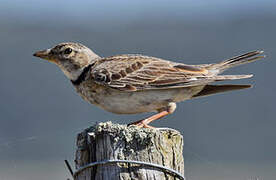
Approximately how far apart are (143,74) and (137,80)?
180 millimetres

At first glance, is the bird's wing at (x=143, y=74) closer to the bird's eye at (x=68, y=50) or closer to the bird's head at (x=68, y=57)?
the bird's head at (x=68, y=57)

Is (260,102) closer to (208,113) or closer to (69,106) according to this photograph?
(208,113)

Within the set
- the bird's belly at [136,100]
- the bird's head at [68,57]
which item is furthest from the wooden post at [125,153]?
the bird's head at [68,57]

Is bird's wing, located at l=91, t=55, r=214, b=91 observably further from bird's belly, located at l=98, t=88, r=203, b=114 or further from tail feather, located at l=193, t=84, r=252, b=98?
tail feather, located at l=193, t=84, r=252, b=98

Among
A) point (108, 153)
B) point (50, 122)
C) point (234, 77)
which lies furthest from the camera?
point (50, 122)

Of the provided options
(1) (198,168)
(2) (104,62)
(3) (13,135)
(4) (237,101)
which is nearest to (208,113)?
(4) (237,101)

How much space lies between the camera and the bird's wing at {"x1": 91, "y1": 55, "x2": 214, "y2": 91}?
774 cm

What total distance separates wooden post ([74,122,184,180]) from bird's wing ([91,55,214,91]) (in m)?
1.63

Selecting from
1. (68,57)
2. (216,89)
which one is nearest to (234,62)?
(216,89)

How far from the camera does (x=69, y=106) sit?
1312 cm

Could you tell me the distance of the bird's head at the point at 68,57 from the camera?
848 centimetres

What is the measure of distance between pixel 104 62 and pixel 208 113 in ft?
18.1

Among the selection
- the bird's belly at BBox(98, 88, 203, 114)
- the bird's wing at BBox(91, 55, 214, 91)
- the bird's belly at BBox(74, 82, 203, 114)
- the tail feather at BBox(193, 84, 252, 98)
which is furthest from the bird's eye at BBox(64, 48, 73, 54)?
the tail feather at BBox(193, 84, 252, 98)

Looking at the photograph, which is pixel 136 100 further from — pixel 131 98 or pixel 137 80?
pixel 137 80
